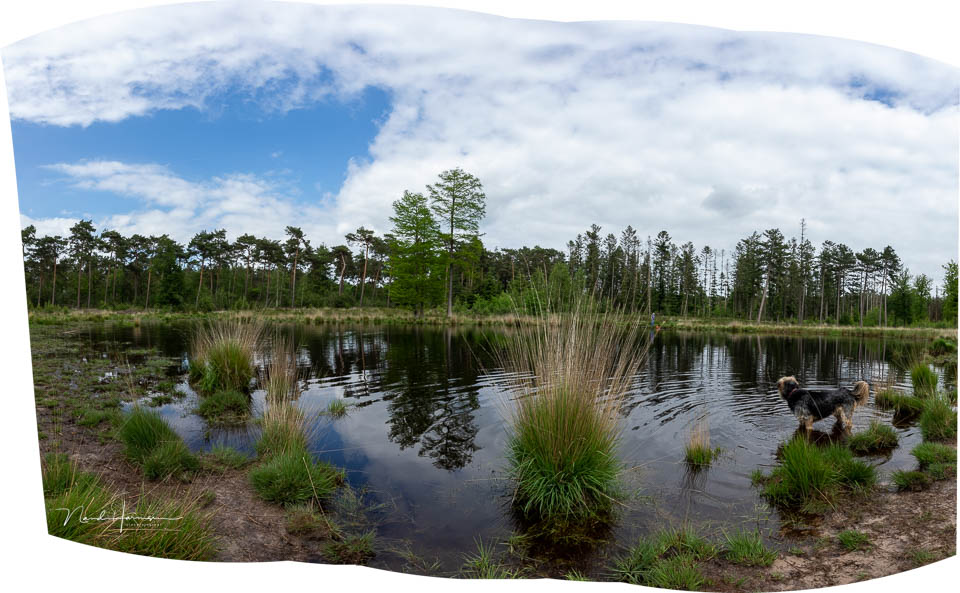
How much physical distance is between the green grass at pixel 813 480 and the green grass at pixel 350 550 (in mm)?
3282

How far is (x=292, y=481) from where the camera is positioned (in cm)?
358

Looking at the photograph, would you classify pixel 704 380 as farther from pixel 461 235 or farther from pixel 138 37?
pixel 138 37

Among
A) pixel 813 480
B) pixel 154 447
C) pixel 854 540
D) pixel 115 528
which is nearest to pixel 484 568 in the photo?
pixel 115 528

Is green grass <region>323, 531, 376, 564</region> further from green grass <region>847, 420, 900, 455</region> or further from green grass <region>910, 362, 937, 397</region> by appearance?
green grass <region>910, 362, 937, 397</region>

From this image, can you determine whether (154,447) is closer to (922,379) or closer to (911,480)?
(911,480)

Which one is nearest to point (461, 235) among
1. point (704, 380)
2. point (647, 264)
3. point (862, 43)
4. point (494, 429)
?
point (494, 429)

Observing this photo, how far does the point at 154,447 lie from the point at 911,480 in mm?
6252

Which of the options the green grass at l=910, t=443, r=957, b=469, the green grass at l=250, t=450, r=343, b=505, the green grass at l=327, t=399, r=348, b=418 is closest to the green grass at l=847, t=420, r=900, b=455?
the green grass at l=910, t=443, r=957, b=469

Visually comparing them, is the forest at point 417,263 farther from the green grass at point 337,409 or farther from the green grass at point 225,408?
the green grass at point 337,409

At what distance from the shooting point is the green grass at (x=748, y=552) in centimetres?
250

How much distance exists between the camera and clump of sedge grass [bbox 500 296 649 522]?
129 inches

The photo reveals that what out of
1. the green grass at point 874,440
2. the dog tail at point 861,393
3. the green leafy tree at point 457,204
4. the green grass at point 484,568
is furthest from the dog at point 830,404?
the green grass at point 484,568

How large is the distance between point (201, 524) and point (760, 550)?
3166 mm

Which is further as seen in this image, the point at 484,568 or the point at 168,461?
the point at 168,461
